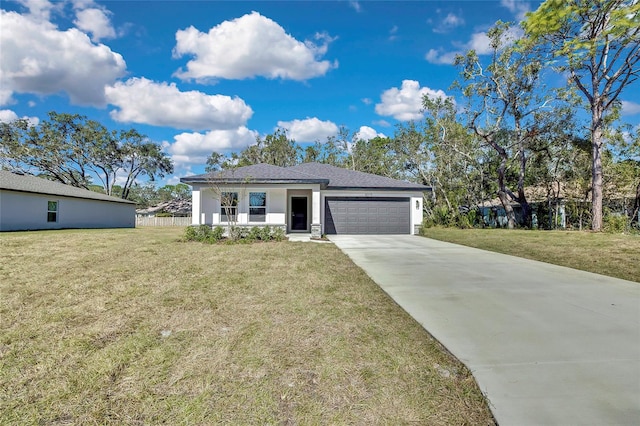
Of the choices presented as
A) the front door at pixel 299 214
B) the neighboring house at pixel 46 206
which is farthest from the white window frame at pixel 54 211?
the front door at pixel 299 214

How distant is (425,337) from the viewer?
349 cm

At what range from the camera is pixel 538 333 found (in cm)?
362

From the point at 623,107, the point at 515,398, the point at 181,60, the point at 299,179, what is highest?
the point at 181,60

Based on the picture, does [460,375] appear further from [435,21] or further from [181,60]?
[181,60]

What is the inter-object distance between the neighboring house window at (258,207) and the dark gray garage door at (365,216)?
10.6ft

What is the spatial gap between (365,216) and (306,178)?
13.3ft

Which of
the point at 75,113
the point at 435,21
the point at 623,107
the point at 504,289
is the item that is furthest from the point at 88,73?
the point at 623,107

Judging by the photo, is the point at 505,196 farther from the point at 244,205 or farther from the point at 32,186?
the point at 32,186

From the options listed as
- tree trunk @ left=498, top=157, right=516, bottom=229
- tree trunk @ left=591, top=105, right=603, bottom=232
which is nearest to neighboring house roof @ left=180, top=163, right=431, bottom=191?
tree trunk @ left=498, top=157, right=516, bottom=229

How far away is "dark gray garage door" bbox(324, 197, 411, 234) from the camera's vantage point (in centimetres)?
1716

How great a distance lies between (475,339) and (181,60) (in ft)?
59.6

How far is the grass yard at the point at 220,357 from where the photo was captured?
2.24 meters

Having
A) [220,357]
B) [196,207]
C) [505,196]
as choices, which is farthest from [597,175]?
[220,357]

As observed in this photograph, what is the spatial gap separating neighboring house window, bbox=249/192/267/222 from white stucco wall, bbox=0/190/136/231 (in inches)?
513
